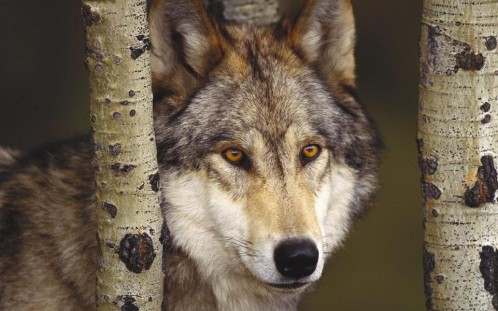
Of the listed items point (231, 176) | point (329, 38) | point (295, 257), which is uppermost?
point (329, 38)

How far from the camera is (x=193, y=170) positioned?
141 inches

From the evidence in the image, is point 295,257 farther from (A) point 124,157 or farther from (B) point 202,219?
(A) point 124,157

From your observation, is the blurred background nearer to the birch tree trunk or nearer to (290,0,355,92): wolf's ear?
(290,0,355,92): wolf's ear

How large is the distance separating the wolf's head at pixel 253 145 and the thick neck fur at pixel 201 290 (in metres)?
Answer: 0.05

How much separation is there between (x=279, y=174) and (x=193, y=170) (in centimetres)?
37

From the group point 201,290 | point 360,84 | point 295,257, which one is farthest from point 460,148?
point 360,84

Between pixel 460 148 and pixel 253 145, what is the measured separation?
0.87 meters

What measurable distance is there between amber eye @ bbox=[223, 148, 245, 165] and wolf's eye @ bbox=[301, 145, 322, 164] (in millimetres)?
272

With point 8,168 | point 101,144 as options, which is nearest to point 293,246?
point 101,144

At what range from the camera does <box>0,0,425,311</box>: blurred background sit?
9.22 metres

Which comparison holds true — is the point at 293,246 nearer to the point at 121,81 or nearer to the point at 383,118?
the point at 121,81

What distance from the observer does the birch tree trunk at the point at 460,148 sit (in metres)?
3.03

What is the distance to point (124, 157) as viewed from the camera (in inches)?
111

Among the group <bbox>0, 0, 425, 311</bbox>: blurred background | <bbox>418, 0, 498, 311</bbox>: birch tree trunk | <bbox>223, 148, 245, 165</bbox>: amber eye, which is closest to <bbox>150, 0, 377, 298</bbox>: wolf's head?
<bbox>223, 148, 245, 165</bbox>: amber eye
